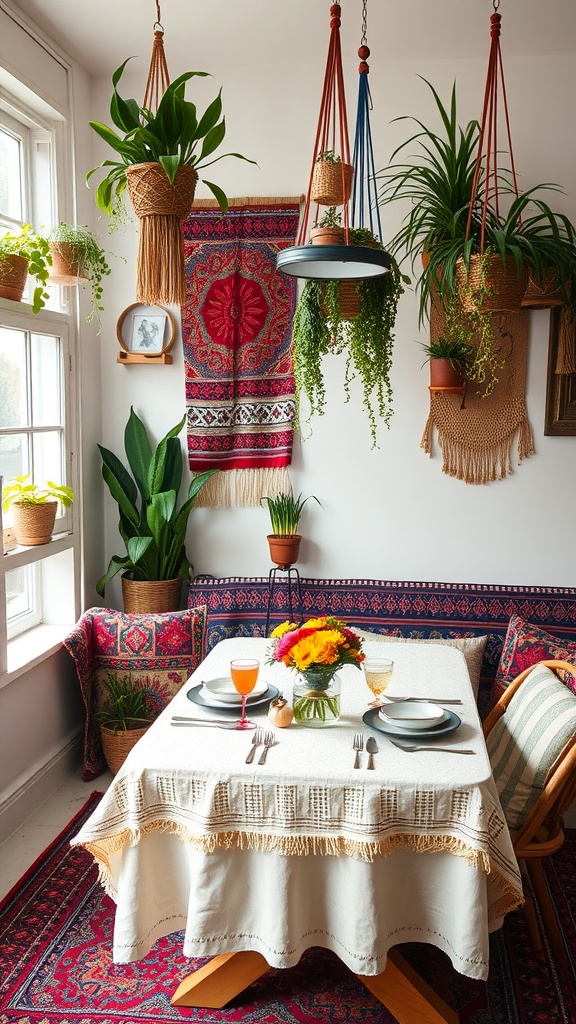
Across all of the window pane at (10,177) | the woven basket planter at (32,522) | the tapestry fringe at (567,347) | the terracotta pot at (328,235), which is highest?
the window pane at (10,177)

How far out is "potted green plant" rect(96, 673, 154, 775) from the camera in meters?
3.38

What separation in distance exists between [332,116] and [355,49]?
31 centimetres

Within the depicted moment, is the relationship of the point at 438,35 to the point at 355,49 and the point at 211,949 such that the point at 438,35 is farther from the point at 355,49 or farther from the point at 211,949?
the point at 211,949

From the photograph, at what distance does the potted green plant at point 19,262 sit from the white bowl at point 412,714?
183 cm

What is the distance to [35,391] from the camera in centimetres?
342

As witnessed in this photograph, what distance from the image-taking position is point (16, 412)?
3.26m

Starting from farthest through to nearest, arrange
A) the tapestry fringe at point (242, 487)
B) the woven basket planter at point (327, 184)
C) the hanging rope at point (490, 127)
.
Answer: the tapestry fringe at point (242, 487), the woven basket planter at point (327, 184), the hanging rope at point (490, 127)

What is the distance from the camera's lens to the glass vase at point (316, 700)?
212cm

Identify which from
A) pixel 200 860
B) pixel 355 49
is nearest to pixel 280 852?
pixel 200 860

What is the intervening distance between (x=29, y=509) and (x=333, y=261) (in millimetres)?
1566

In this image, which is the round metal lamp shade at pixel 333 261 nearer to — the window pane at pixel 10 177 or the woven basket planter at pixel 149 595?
the window pane at pixel 10 177

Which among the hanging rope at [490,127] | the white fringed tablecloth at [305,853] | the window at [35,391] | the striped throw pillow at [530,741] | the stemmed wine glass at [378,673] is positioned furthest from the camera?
the window at [35,391]

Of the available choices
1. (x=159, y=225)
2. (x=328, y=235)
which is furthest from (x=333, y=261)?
(x=159, y=225)

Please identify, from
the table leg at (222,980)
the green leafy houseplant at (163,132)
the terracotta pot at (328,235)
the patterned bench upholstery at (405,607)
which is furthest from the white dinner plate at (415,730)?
the green leafy houseplant at (163,132)
